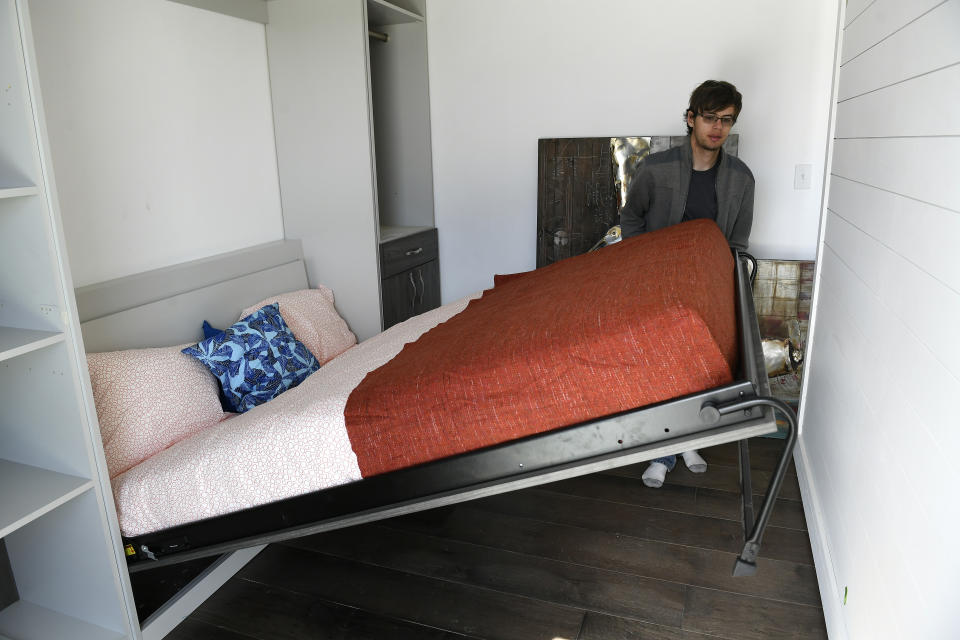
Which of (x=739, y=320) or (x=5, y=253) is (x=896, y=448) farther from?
(x=5, y=253)

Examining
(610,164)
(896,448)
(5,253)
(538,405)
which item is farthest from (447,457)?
(610,164)

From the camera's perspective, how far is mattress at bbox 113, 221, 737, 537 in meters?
1.40

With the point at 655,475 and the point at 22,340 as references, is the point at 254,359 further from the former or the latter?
the point at 655,475

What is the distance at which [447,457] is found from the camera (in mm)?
1530

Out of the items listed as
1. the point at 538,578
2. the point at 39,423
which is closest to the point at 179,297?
the point at 39,423

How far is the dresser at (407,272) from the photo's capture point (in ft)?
11.1

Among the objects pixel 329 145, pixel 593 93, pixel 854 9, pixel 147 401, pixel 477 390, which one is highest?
pixel 854 9

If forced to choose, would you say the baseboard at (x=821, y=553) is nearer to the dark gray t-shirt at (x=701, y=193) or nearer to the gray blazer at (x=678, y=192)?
the gray blazer at (x=678, y=192)

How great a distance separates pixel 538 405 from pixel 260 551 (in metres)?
1.38

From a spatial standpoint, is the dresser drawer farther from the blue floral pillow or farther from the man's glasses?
the man's glasses

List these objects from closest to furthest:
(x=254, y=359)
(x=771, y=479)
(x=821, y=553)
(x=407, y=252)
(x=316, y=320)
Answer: (x=771, y=479) < (x=821, y=553) < (x=254, y=359) < (x=316, y=320) < (x=407, y=252)

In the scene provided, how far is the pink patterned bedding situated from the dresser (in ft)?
5.12

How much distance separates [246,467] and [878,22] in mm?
2140

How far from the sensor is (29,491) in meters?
1.63
